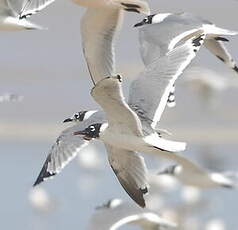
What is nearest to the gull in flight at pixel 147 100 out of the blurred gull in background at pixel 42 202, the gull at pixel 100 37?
the gull at pixel 100 37

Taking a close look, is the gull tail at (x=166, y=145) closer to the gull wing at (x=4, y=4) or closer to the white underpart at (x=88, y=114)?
the white underpart at (x=88, y=114)

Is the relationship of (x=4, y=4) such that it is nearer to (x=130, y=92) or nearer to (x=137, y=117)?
(x=130, y=92)

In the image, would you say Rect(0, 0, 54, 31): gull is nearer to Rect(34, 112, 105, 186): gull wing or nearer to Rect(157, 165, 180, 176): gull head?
Rect(34, 112, 105, 186): gull wing

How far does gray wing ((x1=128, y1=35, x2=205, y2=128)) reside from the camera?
13.6 ft

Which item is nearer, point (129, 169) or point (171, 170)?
point (129, 169)

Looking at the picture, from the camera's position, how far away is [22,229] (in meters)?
6.89

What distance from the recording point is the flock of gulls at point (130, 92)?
3980 millimetres

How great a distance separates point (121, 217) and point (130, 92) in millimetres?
654

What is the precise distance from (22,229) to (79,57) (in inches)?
145

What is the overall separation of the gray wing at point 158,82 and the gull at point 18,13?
0.70 m

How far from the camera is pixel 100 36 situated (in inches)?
196

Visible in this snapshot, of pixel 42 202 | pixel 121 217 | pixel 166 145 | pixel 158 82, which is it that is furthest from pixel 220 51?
pixel 42 202

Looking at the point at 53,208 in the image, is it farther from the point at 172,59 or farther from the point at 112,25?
the point at 172,59

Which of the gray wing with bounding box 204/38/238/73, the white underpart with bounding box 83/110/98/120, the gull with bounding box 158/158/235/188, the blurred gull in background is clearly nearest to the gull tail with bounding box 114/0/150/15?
the white underpart with bounding box 83/110/98/120
